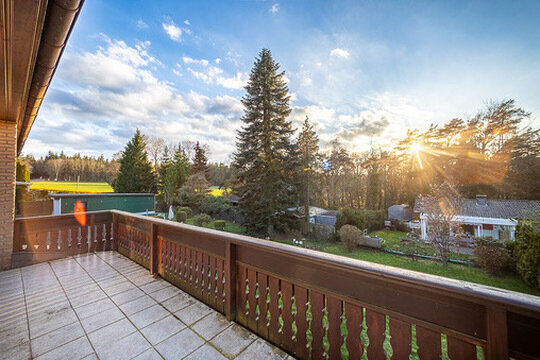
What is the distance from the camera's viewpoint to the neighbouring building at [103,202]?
12078 millimetres

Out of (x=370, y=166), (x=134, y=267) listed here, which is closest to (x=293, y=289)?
(x=134, y=267)

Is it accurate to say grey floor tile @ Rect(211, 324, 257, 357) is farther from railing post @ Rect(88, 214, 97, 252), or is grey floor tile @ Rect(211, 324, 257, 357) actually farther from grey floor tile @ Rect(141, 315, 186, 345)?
railing post @ Rect(88, 214, 97, 252)

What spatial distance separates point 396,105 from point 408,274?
42.1 ft

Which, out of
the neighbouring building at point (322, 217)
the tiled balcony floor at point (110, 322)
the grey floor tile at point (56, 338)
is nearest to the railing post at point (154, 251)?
the tiled balcony floor at point (110, 322)

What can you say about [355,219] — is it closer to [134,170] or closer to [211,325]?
[211,325]

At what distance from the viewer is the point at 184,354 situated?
5.31 feet

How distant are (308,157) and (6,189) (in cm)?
1613

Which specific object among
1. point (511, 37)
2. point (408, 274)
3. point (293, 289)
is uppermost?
point (511, 37)

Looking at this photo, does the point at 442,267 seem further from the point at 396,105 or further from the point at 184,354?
the point at 184,354

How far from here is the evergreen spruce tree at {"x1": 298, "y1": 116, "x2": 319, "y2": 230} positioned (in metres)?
16.1

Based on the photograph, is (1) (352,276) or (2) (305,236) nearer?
(1) (352,276)

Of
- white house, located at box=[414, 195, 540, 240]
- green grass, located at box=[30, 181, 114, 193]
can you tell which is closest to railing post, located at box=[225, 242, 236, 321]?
white house, located at box=[414, 195, 540, 240]

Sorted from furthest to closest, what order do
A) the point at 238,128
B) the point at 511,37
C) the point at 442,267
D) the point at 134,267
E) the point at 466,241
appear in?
1. the point at 238,128
2. the point at 466,241
3. the point at 442,267
4. the point at 511,37
5. the point at 134,267

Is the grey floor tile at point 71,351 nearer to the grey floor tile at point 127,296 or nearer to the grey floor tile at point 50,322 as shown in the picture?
the grey floor tile at point 50,322
